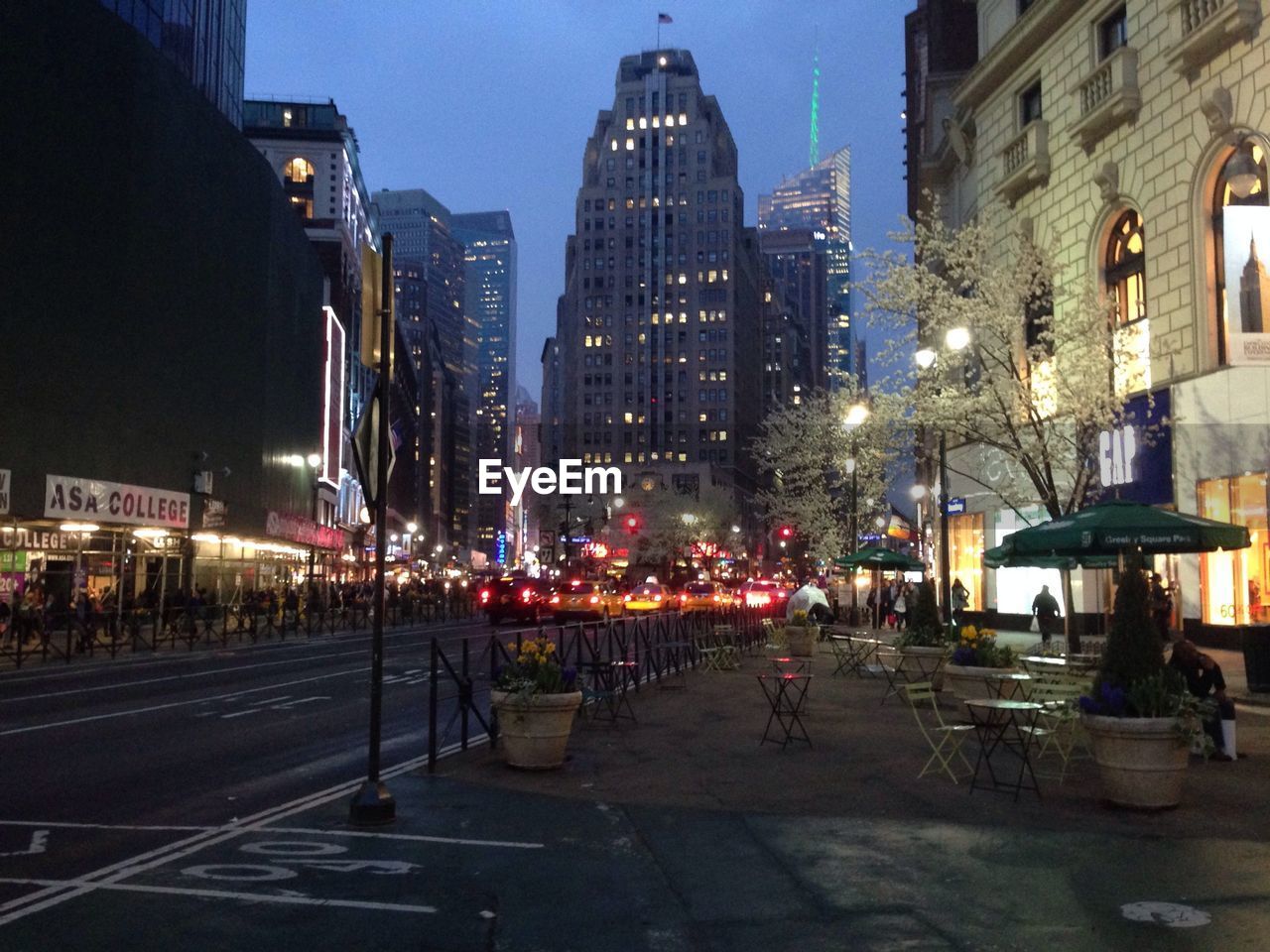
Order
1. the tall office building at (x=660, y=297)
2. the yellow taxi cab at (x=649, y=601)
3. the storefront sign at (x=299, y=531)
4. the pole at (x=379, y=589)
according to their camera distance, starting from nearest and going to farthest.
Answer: the pole at (x=379, y=589) → the yellow taxi cab at (x=649, y=601) → the storefront sign at (x=299, y=531) → the tall office building at (x=660, y=297)

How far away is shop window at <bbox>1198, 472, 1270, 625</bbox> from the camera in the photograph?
21719 millimetres

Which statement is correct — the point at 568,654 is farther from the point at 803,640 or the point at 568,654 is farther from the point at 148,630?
the point at 148,630

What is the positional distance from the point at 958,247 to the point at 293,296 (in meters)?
41.4

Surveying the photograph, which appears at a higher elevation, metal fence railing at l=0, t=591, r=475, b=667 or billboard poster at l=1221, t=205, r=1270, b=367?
billboard poster at l=1221, t=205, r=1270, b=367

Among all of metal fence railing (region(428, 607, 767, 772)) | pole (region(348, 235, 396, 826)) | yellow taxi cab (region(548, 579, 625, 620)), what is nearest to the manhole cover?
pole (region(348, 235, 396, 826))

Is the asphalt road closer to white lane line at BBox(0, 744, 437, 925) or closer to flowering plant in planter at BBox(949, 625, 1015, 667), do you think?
white lane line at BBox(0, 744, 437, 925)

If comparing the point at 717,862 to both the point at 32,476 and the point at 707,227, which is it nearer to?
the point at 32,476

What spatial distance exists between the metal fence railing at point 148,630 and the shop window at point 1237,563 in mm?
25752

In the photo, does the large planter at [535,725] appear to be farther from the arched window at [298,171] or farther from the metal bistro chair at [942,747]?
the arched window at [298,171]

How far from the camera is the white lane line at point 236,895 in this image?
6.63m

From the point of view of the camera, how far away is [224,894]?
6.88 meters

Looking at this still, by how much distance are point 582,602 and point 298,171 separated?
63033mm

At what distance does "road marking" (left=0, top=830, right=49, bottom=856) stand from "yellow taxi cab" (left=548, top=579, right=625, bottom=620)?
31.9 meters

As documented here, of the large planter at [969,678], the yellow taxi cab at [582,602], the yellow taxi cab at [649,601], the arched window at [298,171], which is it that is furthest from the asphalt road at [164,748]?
the arched window at [298,171]
